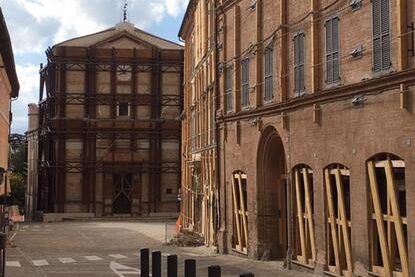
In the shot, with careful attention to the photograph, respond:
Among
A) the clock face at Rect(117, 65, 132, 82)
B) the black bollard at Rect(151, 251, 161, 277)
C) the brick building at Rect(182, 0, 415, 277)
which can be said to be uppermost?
the clock face at Rect(117, 65, 132, 82)

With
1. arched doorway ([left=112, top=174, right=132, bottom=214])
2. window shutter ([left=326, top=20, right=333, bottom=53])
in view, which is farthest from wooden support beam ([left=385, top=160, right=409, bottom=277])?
arched doorway ([left=112, top=174, right=132, bottom=214])

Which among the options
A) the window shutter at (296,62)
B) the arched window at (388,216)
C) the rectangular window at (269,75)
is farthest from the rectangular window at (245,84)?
the arched window at (388,216)

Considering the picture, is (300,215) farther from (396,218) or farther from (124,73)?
(124,73)

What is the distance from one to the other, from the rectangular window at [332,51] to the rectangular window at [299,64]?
1622 mm

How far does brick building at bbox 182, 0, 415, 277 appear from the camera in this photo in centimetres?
1397

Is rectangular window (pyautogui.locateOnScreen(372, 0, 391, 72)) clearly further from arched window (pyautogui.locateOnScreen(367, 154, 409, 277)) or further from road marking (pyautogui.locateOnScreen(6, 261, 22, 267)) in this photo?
road marking (pyautogui.locateOnScreen(6, 261, 22, 267))

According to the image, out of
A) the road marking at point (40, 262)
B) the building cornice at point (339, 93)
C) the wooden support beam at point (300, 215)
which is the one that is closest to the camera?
the building cornice at point (339, 93)

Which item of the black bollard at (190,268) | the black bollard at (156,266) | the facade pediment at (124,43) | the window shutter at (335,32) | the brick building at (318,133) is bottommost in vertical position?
the black bollard at (156,266)

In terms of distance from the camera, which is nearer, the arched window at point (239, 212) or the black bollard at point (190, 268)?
the black bollard at point (190, 268)

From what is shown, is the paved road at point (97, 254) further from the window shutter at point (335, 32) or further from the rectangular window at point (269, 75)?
the window shutter at point (335, 32)

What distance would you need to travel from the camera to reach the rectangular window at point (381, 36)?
14289 millimetres

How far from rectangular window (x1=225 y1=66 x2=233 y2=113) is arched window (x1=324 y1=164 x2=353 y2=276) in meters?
8.39

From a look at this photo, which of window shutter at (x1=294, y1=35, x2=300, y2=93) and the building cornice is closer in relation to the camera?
the building cornice

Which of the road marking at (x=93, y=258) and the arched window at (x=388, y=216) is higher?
the arched window at (x=388, y=216)
